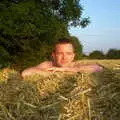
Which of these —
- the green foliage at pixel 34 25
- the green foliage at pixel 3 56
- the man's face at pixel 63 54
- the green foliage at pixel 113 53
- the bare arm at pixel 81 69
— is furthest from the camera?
the green foliage at pixel 113 53

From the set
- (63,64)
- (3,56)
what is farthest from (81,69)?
(3,56)

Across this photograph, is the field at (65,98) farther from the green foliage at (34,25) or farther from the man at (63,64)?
the green foliage at (34,25)

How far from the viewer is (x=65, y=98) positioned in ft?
13.1

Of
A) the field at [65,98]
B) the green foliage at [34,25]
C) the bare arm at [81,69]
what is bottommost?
the field at [65,98]

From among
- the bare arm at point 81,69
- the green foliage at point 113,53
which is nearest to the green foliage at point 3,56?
the bare arm at point 81,69

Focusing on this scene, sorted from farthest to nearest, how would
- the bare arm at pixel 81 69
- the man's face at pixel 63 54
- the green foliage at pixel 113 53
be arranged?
the green foliage at pixel 113 53 < the man's face at pixel 63 54 < the bare arm at pixel 81 69

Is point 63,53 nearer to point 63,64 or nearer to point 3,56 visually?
point 63,64

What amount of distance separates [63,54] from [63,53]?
0.02 m

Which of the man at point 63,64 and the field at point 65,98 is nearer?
the field at point 65,98

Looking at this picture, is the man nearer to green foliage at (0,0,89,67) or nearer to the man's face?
the man's face

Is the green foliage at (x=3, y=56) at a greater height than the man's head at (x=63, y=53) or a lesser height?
lesser

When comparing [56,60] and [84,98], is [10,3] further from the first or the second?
[84,98]

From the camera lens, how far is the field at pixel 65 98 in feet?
12.8

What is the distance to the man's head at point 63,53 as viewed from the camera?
5012 millimetres
